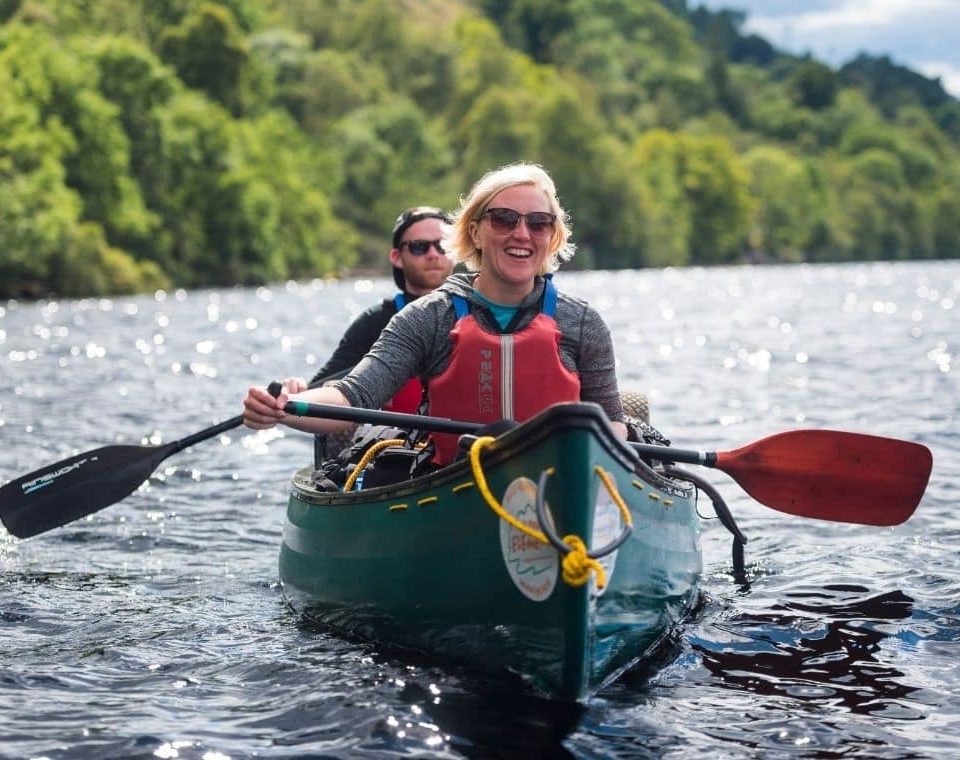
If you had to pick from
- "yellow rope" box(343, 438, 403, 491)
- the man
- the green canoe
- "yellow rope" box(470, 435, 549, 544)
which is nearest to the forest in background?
the man

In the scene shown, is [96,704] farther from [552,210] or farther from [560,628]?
[552,210]

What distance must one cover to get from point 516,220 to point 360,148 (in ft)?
258

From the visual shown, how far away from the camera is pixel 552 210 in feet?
21.2

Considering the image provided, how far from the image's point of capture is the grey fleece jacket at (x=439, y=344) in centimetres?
657

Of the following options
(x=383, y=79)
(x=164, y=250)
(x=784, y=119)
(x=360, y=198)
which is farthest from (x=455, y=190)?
(x=784, y=119)

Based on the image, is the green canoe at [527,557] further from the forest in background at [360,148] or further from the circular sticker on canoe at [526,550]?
the forest in background at [360,148]

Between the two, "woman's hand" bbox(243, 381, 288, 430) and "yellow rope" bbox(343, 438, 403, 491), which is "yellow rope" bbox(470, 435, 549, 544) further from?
"yellow rope" bbox(343, 438, 403, 491)

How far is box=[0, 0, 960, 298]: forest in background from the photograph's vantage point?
5194cm

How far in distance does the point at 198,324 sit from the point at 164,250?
2047 cm

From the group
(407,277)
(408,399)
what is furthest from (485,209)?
(407,277)

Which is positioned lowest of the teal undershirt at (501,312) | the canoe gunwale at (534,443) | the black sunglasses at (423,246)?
the canoe gunwale at (534,443)

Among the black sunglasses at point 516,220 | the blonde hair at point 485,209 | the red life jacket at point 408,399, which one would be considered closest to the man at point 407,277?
the red life jacket at point 408,399

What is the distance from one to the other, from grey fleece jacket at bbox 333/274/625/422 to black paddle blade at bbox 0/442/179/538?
6.74 ft

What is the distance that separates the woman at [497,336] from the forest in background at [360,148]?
39164 mm
